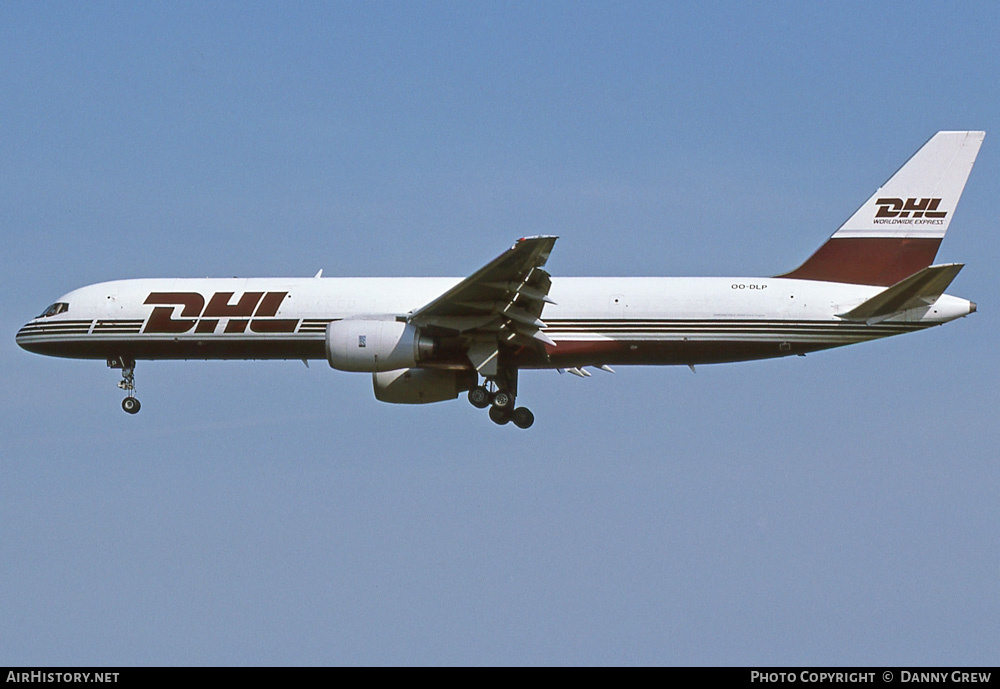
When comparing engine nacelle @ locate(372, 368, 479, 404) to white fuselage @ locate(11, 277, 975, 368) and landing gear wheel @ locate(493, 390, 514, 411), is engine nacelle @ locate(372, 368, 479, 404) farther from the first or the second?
white fuselage @ locate(11, 277, 975, 368)

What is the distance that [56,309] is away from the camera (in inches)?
1550

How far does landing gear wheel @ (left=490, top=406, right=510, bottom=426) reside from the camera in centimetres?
3691

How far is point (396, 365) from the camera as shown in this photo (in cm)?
3491

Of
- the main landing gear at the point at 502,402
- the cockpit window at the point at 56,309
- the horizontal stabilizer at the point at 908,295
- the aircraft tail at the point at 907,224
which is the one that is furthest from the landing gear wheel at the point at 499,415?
the cockpit window at the point at 56,309

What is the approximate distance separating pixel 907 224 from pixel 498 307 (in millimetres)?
10443

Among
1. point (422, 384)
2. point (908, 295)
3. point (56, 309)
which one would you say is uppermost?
point (56, 309)

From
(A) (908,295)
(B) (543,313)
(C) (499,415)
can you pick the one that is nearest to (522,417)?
(C) (499,415)

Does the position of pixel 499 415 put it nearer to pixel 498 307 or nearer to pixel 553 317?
pixel 553 317

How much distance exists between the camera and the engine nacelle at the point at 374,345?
34.5 m

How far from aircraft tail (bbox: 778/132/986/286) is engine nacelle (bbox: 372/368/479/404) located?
9.09 meters
